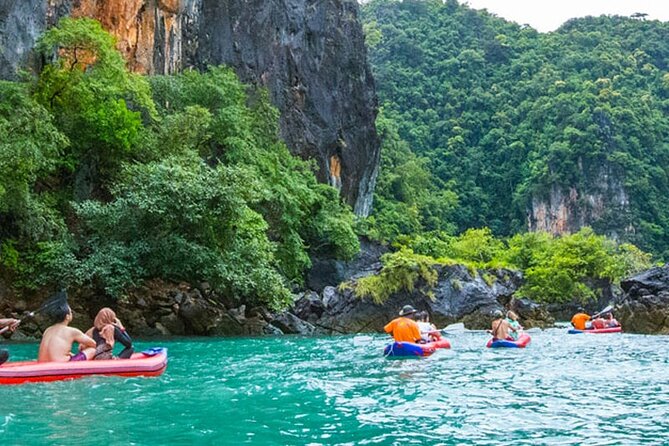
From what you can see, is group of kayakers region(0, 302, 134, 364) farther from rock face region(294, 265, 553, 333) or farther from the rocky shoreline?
rock face region(294, 265, 553, 333)

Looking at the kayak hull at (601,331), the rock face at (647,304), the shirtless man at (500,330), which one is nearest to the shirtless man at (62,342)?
the shirtless man at (500,330)

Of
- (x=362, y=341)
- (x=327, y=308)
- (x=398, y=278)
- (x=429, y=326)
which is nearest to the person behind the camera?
(x=429, y=326)

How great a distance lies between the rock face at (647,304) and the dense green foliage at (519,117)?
Result: 30.9 meters

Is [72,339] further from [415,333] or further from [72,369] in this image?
[415,333]

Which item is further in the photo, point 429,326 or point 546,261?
point 546,261

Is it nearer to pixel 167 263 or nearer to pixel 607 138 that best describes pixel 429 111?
pixel 607 138

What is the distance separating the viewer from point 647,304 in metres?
25.4

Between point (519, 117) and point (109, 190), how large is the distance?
7431cm

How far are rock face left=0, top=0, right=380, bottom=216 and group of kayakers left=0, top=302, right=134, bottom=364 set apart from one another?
14612mm

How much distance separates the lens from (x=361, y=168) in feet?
155

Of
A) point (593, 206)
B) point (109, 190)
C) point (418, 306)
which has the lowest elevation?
point (418, 306)

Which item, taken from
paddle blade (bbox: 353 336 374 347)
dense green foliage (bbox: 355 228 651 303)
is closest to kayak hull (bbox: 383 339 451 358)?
paddle blade (bbox: 353 336 374 347)

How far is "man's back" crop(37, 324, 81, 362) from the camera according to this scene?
406 inches

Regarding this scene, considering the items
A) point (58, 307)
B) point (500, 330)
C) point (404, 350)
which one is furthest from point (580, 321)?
point (58, 307)
